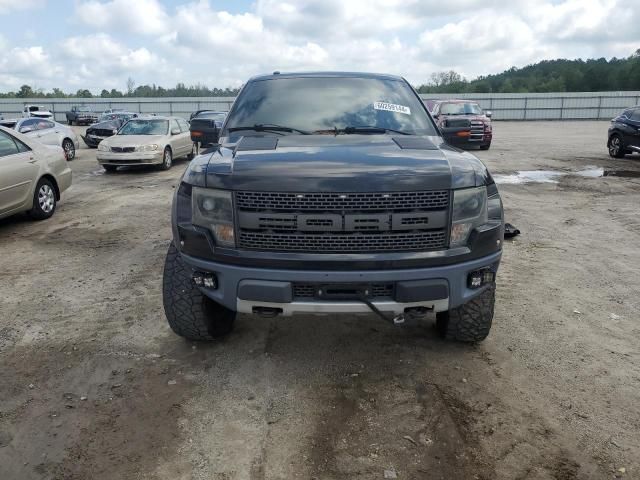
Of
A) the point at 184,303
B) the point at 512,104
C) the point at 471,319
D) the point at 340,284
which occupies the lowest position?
the point at 471,319

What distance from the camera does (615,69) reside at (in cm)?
7375

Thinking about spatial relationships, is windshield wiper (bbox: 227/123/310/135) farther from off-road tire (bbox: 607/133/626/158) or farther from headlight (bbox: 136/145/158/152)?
off-road tire (bbox: 607/133/626/158)

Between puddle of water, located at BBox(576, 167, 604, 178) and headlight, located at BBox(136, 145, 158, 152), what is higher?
headlight, located at BBox(136, 145, 158, 152)

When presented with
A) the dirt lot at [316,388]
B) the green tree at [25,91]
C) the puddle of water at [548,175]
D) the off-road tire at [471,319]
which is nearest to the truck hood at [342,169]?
the off-road tire at [471,319]

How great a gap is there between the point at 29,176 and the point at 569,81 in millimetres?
84957

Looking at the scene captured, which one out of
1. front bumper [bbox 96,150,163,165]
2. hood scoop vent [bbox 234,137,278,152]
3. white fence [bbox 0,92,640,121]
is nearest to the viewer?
hood scoop vent [bbox 234,137,278,152]

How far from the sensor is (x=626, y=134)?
1476 cm

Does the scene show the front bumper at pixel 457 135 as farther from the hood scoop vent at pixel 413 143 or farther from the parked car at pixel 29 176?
the parked car at pixel 29 176

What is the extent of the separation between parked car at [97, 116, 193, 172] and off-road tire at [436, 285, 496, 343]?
11706 mm

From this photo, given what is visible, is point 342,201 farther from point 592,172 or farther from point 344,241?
point 592,172

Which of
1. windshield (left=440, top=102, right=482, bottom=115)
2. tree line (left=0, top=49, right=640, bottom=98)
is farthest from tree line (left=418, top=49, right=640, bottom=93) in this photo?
windshield (left=440, top=102, right=482, bottom=115)

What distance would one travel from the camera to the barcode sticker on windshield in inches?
164

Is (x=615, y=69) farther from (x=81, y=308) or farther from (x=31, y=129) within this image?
(x=81, y=308)

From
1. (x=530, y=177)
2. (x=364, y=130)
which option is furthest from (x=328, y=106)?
(x=530, y=177)
